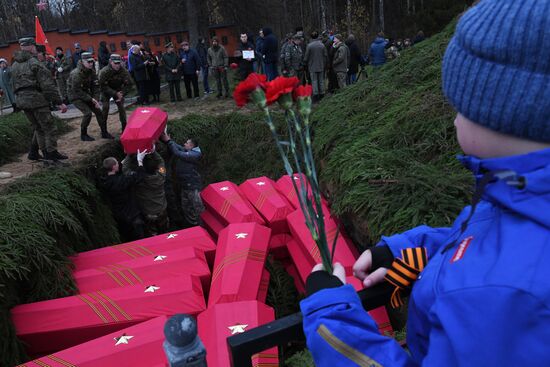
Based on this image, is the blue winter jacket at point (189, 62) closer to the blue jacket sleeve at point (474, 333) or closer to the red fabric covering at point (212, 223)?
the red fabric covering at point (212, 223)

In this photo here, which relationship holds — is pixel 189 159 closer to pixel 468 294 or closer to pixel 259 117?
pixel 259 117

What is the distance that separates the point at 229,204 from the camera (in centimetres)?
568

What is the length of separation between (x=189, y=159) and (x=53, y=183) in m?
2.05

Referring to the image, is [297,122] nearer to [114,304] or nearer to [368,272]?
[368,272]

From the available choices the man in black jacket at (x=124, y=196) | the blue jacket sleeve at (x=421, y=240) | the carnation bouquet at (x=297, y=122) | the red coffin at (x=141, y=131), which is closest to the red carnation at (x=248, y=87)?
the carnation bouquet at (x=297, y=122)

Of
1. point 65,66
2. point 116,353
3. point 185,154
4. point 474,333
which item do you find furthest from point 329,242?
point 65,66

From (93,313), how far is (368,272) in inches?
125

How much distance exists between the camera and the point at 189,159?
676 centimetres

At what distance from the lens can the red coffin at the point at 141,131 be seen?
19.3 ft

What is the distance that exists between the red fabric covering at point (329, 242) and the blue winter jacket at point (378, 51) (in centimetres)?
717

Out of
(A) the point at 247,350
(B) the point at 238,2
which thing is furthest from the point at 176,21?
(A) the point at 247,350

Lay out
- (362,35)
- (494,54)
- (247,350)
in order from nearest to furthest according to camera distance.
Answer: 1. (494,54)
2. (247,350)
3. (362,35)

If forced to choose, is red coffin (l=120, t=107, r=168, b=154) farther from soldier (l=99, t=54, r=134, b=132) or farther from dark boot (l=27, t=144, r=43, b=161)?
dark boot (l=27, t=144, r=43, b=161)

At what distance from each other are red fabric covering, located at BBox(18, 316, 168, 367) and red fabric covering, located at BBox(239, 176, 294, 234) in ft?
7.74
